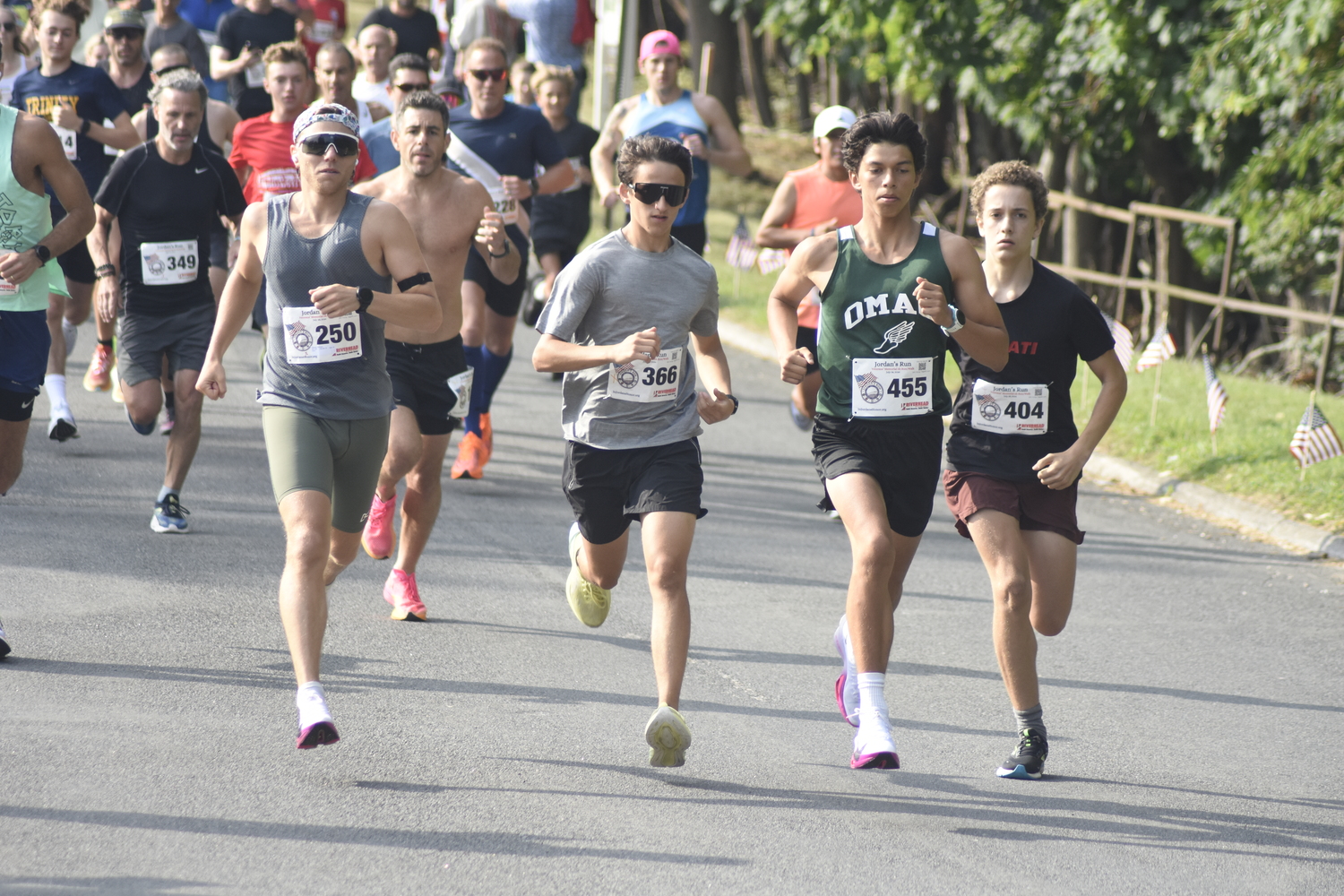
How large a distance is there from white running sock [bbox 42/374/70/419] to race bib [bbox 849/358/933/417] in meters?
5.83

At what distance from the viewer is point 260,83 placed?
1305 cm

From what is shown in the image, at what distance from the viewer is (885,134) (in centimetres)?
521

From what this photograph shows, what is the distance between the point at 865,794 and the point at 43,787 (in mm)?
2439

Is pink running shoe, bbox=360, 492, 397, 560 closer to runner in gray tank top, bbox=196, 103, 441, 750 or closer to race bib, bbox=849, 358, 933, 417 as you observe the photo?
runner in gray tank top, bbox=196, 103, 441, 750

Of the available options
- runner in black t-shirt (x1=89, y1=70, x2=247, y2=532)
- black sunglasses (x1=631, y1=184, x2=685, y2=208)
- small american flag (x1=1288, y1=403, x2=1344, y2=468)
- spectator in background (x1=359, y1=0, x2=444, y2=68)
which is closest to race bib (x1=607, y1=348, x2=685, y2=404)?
black sunglasses (x1=631, y1=184, x2=685, y2=208)

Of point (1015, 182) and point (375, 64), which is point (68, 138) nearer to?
point (375, 64)

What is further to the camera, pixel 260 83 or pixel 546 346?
pixel 260 83

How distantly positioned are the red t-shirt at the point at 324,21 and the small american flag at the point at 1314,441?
1142 cm

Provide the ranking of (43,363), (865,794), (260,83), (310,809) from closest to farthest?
(310,809) → (865,794) → (43,363) → (260,83)

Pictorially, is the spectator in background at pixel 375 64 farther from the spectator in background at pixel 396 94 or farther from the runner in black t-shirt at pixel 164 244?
the runner in black t-shirt at pixel 164 244

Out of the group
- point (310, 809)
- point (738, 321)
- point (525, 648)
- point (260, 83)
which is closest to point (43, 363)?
point (525, 648)

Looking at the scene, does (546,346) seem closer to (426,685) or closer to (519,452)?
(426,685)

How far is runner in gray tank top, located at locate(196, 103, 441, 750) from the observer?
5.14 meters

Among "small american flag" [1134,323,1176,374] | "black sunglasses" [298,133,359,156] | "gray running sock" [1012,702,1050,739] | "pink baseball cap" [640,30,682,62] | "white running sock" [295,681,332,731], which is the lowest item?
"small american flag" [1134,323,1176,374]
